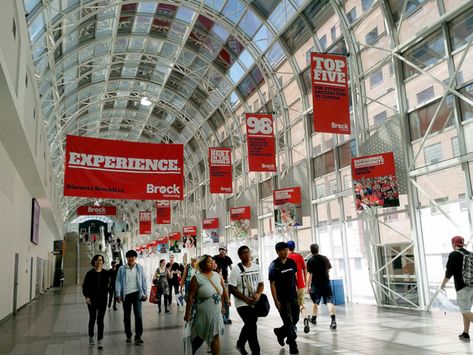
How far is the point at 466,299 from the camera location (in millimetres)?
6777

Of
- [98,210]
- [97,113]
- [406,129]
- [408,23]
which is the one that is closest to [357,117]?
[406,129]

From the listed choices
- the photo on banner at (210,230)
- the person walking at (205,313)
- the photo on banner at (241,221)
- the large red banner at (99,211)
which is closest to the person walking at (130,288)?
the person walking at (205,313)

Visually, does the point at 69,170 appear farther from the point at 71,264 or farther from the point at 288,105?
the point at 71,264

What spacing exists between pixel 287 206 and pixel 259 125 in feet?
10.8

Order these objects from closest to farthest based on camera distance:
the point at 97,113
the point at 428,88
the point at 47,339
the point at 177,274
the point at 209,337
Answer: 1. the point at 209,337
2. the point at 47,339
3. the point at 428,88
4. the point at 177,274
5. the point at 97,113

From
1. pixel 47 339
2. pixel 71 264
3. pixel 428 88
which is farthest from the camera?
pixel 71 264

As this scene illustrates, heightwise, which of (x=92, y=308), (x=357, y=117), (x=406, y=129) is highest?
(x=357, y=117)

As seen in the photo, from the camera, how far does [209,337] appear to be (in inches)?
202

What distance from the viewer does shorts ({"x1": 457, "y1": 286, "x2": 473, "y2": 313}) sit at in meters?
6.75

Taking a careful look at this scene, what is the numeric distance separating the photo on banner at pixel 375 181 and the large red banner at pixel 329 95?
121cm

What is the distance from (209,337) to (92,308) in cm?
352

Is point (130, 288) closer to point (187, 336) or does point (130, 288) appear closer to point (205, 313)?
point (187, 336)

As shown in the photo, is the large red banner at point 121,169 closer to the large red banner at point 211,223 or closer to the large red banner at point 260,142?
the large red banner at point 260,142

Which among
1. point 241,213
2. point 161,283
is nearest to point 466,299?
point 161,283
